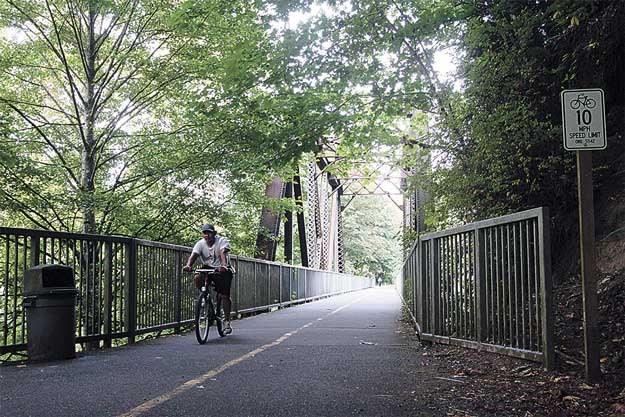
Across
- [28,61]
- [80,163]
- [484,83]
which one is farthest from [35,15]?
[484,83]

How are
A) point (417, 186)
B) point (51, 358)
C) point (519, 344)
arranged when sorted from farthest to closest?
point (417, 186) → point (51, 358) → point (519, 344)

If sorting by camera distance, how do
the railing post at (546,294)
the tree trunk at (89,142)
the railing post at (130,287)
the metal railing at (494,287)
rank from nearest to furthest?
the railing post at (546,294) → the metal railing at (494,287) → the railing post at (130,287) → the tree trunk at (89,142)

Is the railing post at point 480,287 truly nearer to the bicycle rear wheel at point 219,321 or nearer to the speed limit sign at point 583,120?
the speed limit sign at point 583,120

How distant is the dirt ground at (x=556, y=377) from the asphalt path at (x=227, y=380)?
0.32 m

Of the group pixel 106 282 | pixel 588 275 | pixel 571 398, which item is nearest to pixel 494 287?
pixel 588 275

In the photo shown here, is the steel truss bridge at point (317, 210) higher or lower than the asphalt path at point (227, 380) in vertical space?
higher

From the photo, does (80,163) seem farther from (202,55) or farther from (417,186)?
(417,186)

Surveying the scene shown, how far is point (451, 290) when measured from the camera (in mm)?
7172

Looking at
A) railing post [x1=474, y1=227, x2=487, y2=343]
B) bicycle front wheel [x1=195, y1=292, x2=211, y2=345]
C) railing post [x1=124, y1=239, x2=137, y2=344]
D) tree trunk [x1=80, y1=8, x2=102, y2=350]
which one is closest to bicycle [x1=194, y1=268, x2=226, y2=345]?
bicycle front wheel [x1=195, y1=292, x2=211, y2=345]

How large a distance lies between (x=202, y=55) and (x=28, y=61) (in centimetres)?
344

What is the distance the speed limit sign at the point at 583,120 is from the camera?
481 cm

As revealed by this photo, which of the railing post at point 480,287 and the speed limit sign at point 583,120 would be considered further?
the railing post at point 480,287

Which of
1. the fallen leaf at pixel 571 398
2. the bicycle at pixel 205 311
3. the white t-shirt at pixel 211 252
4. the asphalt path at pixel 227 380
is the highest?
the white t-shirt at pixel 211 252

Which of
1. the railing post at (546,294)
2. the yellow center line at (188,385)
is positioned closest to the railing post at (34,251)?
the yellow center line at (188,385)
